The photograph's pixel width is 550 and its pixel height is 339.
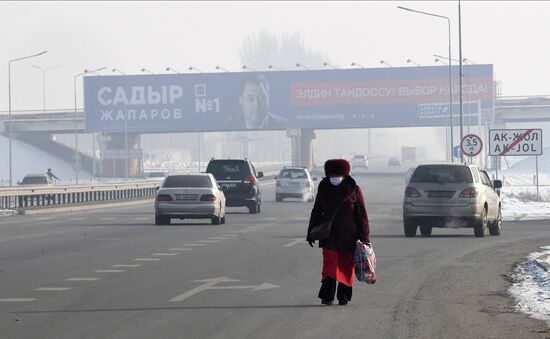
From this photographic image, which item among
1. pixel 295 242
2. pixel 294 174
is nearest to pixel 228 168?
pixel 294 174

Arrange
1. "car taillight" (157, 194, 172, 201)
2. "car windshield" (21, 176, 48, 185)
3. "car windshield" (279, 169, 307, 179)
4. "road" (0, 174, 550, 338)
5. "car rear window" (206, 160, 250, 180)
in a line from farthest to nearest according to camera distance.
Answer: "car windshield" (21, 176, 48, 185) → "car windshield" (279, 169, 307, 179) → "car rear window" (206, 160, 250, 180) → "car taillight" (157, 194, 172, 201) → "road" (0, 174, 550, 338)

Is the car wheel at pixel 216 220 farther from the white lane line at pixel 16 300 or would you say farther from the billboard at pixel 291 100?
the billboard at pixel 291 100

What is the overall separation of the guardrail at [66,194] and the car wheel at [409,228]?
72.2ft

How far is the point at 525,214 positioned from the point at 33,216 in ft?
53.9

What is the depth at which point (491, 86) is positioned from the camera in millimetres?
119625

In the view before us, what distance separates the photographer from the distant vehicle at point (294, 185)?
61219mm

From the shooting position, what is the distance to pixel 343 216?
14.6 meters

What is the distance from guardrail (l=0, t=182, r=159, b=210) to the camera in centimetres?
5044

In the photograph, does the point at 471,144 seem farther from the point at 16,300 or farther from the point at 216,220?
the point at 16,300

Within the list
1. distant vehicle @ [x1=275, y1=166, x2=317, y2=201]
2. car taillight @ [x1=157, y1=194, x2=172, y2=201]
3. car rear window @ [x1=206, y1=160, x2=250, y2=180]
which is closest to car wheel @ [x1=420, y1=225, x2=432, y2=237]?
car taillight @ [x1=157, y1=194, x2=172, y2=201]

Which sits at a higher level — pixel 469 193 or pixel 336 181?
pixel 336 181

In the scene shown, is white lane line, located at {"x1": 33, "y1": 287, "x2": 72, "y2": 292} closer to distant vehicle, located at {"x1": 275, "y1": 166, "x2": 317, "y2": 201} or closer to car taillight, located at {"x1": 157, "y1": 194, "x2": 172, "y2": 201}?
car taillight, located at {"x1": 157, "y1": 194, "x2": 172, "y2": 201}

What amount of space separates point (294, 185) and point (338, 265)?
46837 millimetres

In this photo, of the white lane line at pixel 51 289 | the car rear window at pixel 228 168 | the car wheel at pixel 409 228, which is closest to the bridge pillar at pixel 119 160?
the car rear window at pixel 228 168
